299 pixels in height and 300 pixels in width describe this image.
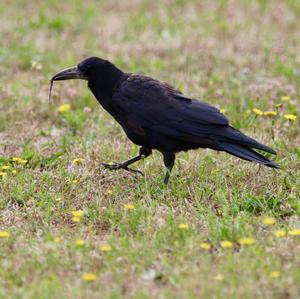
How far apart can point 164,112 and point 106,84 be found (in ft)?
1.92

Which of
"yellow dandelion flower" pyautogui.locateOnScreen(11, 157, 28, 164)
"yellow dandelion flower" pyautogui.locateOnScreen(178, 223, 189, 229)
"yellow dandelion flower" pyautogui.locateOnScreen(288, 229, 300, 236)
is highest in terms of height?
"yellow dandelion flower" pyautogui.locateOnScreen(288, 229, 300, 236)

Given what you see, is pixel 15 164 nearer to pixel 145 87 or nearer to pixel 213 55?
pixel 145 87

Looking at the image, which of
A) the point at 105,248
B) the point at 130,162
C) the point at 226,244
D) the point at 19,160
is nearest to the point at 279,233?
the point at 226,244

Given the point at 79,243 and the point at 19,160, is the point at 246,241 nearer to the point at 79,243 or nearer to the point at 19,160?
the point at 79,243

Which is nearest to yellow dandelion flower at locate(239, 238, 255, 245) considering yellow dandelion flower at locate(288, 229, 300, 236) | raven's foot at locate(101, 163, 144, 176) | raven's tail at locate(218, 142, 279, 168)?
yellow dandelion flower at locate(288, 229, 300, 236)

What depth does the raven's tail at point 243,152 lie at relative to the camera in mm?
5328

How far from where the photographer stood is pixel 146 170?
6.01 metres

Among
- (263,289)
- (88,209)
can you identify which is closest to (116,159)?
(88,209)

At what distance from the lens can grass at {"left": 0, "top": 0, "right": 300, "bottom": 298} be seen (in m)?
4.07

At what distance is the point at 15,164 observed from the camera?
602 centimetres

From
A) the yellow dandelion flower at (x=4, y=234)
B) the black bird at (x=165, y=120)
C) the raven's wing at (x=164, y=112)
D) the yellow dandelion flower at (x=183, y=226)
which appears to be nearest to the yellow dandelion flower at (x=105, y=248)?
the yellow dandelion flower at (x=183, y=226)

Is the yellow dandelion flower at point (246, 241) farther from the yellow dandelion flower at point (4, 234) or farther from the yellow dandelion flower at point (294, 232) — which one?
the yellow dandelion flower at point (4, 234)

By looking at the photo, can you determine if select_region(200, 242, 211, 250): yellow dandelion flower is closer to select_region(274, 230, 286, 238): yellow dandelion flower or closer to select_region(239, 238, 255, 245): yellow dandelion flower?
select_region(239, 238, 255, 245): yellow dandelion flower

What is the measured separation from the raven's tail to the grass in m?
0.26
